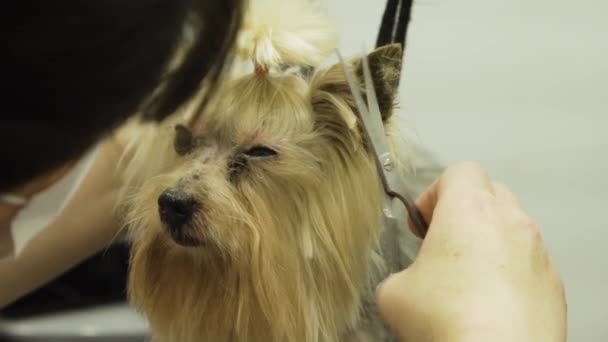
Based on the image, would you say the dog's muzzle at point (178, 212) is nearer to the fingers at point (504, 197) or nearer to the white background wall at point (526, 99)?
the fingers at point (504, 197)

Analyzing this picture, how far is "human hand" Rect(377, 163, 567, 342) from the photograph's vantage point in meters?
0.62

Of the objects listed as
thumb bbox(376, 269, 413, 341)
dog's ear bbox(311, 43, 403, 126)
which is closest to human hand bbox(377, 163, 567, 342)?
thumb bbox(376, 269, 413, 341)

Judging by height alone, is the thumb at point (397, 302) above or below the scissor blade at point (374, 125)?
below

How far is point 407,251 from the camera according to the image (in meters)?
0.91

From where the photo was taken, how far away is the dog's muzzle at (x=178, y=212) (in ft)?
2.65

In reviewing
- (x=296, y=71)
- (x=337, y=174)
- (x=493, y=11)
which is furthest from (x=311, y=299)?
(x=493, y=11)

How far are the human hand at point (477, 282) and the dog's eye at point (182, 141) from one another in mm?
337

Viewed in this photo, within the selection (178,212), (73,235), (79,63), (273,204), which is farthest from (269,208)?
(79,63)

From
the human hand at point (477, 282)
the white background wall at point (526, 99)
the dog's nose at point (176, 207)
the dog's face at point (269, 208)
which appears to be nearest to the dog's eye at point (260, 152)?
the dog's face at point (269, 208)

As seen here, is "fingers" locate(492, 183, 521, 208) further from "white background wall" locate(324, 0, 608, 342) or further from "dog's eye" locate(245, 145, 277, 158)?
"white background wall" locate(324, 0, 608, 342)

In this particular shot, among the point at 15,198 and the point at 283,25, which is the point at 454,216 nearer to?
the point at 283,25

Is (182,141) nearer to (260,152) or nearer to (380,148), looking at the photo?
(260,152)

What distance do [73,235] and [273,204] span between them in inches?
14.7

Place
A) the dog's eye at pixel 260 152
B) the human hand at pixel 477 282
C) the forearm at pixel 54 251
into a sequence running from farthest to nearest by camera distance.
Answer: the forearm at pixel 54 251 → the dog's eye at pixel 260 152 → the human hand at pixel 477 282
